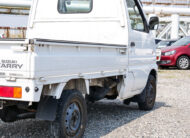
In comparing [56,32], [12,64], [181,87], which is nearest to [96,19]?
[56,32]

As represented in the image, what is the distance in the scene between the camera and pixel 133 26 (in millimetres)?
6391

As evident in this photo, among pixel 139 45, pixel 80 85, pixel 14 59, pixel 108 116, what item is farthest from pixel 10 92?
pixel 139 45

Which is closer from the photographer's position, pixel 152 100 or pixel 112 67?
pixel 112 67

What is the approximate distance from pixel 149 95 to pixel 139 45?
125 centimetres

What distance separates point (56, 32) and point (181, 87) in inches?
252

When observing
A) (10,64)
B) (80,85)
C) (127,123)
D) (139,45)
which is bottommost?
(127,123)

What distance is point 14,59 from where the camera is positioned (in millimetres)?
3764

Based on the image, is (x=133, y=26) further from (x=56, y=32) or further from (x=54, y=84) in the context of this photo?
(x=54, y=84)

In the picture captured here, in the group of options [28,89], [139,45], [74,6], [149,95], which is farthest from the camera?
[149,95]

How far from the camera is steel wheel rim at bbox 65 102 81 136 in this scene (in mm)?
4414

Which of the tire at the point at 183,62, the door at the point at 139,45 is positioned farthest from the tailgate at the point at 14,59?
the tire at the point at 183,62

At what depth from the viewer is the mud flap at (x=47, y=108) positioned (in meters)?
4.17

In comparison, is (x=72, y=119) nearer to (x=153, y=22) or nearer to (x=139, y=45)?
(x=139, y=45)

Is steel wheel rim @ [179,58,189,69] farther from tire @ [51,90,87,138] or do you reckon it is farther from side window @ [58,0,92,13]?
tire @ [51,90,87,138]
